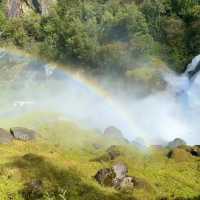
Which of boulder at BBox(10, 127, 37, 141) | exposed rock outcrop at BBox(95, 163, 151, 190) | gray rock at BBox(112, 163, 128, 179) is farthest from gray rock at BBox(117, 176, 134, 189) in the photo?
boulder at BBox(10, 127, 37, 141)

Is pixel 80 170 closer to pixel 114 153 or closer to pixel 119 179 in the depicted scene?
pixel 119 179

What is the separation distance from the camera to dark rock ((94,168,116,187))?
104ft

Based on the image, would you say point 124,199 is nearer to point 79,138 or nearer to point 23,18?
point 79,138

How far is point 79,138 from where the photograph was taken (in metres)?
50.7

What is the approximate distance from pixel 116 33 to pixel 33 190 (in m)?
69.2

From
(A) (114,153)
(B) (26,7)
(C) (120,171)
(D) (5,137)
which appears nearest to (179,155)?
(A) (114,153)

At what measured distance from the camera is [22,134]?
4719 centimetres

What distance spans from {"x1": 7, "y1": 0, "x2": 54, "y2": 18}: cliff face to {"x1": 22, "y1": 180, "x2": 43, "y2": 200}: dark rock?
89552 mm

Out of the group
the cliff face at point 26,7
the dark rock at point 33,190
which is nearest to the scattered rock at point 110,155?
the dark rock at point 33,190

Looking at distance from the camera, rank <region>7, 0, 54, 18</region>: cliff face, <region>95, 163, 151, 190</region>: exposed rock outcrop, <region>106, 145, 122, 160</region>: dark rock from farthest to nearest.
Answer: <region>7, 0, 54, 18</region>: cliff face → <region>106, 145, 122, 160</region>: dark rock → <region>95, 163, 151, 190</region>: exposed rock outcrop

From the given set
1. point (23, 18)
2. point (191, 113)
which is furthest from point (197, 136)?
point (23, 18)

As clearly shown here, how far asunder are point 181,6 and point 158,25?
6674 millimetres

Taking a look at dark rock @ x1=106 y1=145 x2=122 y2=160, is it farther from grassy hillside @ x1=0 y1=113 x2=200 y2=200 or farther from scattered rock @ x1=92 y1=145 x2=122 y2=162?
grassy hillside @ x1=0 y1=113 x2=200 y2=200

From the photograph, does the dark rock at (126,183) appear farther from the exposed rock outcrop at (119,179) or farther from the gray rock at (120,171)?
the gray rock at (120,171)
